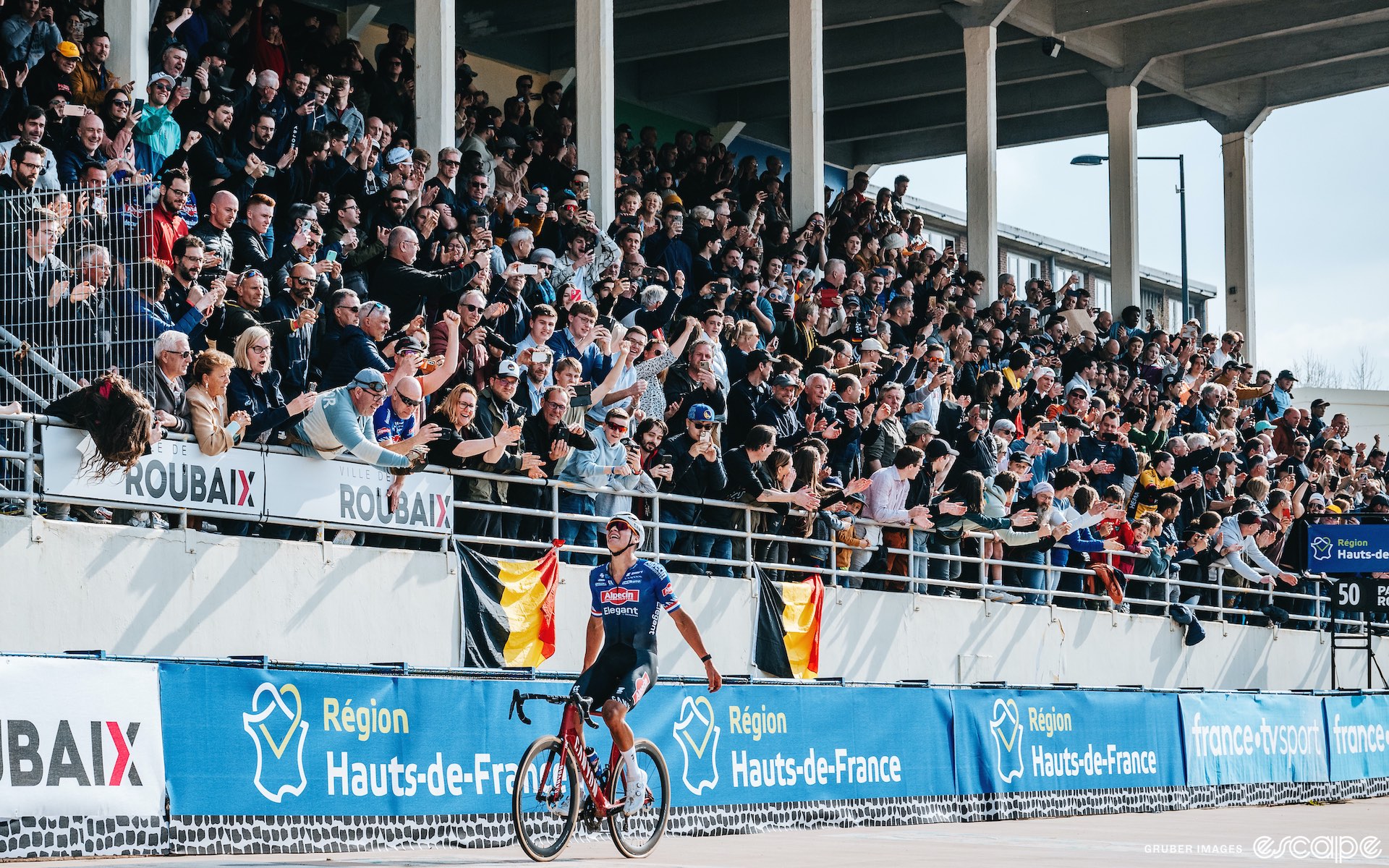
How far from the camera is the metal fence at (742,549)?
11609 millimetres

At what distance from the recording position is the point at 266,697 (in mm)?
Result: 10578

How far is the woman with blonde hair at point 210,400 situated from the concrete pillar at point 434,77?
736 cm

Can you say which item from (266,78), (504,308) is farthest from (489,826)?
(266,78)

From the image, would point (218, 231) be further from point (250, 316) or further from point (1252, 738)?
point (1252, 738)

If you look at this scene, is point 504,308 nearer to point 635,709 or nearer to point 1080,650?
point 635,709

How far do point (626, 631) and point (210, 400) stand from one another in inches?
120

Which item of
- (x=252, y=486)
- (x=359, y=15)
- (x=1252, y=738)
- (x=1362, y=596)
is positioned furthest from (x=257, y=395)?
(x=1362, y=596)

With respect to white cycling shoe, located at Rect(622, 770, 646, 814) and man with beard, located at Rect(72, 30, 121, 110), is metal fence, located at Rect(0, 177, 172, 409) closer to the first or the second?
man with beard, located at Rect(72, 30, 121, 110)

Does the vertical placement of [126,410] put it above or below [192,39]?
below

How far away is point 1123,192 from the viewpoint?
31.6m

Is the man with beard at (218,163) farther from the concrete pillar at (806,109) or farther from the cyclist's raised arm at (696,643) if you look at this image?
the concrete pillar at (806,109)

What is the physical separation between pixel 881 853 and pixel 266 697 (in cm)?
422

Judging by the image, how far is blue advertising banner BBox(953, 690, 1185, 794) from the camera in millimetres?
16062

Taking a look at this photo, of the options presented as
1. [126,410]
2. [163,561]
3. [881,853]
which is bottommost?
[881,853]
